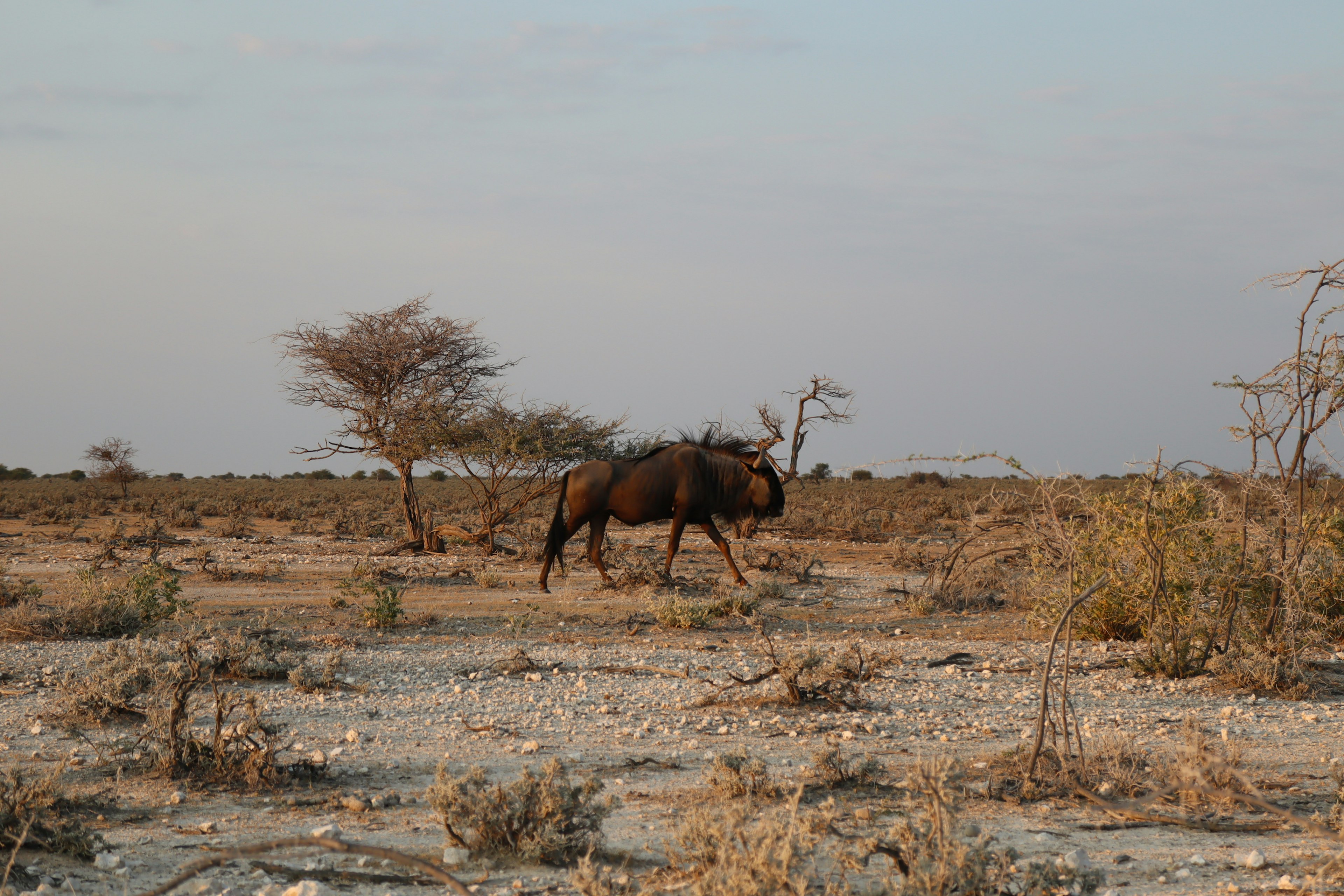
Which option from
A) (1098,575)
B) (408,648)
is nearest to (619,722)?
(408,648)

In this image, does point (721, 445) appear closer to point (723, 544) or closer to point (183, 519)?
point (723, 544)

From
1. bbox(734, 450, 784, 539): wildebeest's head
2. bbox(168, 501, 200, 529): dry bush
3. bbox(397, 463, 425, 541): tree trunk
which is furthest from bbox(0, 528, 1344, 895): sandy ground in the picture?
bbox(168, 501, 200, 529): dry bush

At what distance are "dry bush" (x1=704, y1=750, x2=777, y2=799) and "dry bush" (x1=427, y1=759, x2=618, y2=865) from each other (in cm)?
66

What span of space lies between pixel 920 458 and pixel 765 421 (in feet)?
27.6

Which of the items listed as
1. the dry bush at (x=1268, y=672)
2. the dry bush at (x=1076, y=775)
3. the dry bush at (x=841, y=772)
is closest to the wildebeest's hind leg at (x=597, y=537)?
the dry bush at (x=1268, y=672)

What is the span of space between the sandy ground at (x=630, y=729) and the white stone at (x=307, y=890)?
0.43ft

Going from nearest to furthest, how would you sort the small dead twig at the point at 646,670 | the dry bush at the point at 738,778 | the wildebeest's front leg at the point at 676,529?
the dry bush at the point at 738,778 < the small dead twig at the point at 646,670 < the wildebeest's front leg at the point at 676,529

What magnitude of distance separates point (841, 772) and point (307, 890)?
2.60 meters

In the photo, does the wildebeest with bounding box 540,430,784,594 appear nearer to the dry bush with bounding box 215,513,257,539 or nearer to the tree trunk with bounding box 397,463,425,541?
the tree trunk with bounding box 397,463,425,541

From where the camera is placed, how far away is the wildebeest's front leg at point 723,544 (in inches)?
514

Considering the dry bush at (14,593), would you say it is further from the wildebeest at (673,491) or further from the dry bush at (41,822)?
the dry bush at (41,822)

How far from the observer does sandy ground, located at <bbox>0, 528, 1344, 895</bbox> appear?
4367 mm

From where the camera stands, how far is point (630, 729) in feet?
21.4

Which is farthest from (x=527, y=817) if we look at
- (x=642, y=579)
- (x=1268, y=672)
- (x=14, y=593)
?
(x=14, y=593)
